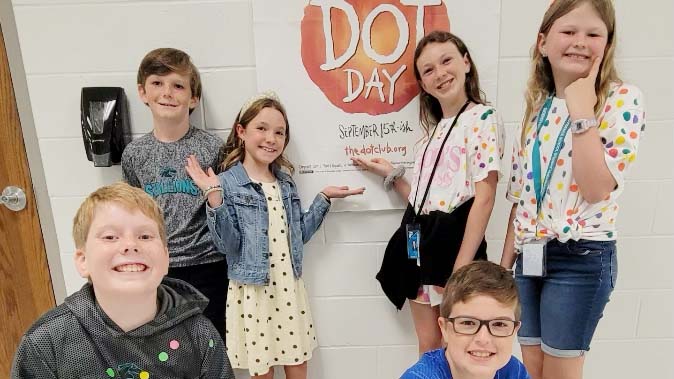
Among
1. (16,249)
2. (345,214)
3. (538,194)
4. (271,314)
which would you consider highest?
(538,194)

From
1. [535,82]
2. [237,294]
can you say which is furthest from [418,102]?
[237,294]

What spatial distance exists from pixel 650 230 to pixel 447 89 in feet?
3.01

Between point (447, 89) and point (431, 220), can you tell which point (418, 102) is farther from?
point (431, 220)

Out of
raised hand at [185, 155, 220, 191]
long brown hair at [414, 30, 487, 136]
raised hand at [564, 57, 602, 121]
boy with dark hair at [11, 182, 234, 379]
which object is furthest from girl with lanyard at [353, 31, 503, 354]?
boy with dark hair at [11, 182, 234, 379]

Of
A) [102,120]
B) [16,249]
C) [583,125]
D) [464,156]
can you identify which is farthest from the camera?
[16,249]

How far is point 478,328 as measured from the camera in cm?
110

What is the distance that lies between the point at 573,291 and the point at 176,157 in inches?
47.2

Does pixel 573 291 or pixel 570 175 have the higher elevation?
pixel 570 175

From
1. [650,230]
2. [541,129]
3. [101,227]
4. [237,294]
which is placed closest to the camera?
[101,227]

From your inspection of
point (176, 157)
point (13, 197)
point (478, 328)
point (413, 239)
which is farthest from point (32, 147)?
point (478, 328)

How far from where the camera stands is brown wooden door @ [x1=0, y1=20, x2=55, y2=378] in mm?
1685

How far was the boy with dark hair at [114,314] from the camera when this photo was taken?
3.37 feet

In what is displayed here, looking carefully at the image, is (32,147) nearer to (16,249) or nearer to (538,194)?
(16,249)

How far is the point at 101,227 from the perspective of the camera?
1033mm
